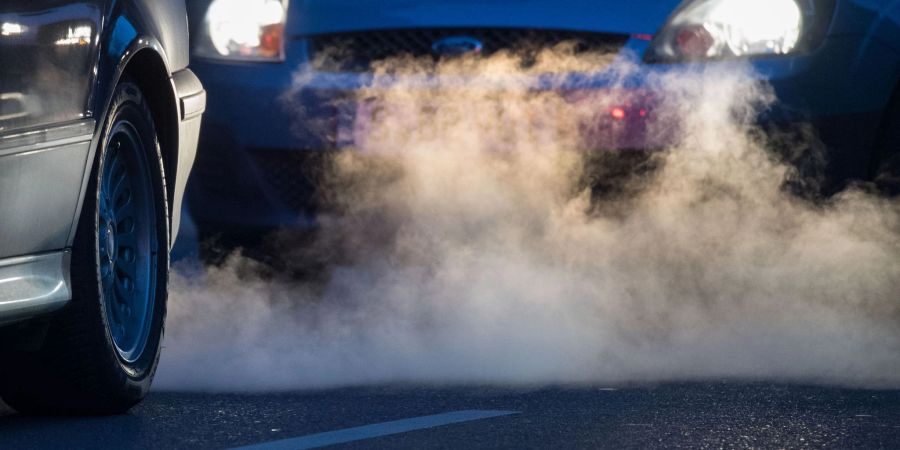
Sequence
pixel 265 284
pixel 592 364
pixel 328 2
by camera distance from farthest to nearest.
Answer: pixel 265 284, pixel 328 2, pixel 592 364

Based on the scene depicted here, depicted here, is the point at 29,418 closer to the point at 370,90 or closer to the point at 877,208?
the point at 370,90

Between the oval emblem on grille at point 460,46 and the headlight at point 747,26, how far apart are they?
580 millimetres

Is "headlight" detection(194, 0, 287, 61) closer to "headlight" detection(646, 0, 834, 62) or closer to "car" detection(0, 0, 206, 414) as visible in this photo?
"car" detection(0, 0, 206, 414)

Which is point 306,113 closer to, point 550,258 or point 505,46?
point 505,46

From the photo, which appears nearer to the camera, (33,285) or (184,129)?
(33,285)

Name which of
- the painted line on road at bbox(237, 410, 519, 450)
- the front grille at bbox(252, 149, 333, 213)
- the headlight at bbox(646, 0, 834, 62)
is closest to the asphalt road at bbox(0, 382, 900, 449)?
the painted line on road at bbox(237, 410, 519, 450)

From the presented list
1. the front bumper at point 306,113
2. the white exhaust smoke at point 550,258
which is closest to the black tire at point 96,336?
the white exhaust smoke at point 550,258

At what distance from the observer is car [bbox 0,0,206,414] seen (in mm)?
4219

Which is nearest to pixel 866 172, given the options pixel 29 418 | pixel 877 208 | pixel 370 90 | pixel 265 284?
pixel 877 208

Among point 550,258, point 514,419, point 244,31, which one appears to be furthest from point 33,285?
point 550,258

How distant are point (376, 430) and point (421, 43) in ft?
5.81

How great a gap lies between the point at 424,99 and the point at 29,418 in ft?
5.44

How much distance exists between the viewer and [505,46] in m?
5.94

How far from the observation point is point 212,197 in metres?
6.18
